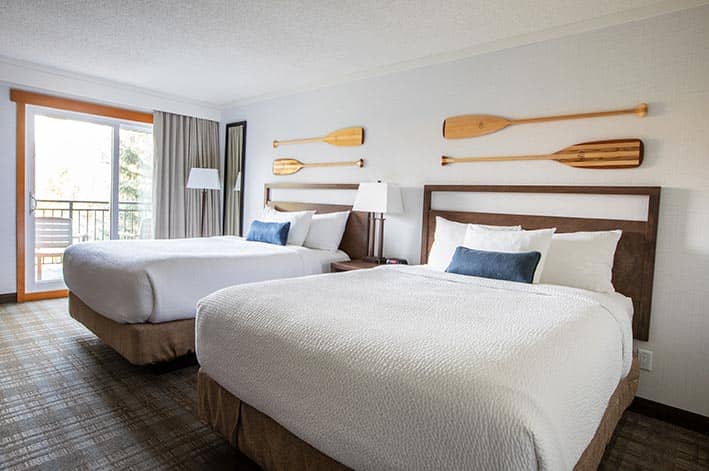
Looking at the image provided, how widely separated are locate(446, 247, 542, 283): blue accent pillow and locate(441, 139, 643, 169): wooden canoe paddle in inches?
30.2

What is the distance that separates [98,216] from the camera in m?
5.09

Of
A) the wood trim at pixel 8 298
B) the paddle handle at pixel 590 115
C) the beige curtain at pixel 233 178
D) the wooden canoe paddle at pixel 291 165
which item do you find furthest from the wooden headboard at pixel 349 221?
the wood trim at pixel 8 298

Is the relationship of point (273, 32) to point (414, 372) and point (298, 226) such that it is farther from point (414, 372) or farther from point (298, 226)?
point (414, 372)

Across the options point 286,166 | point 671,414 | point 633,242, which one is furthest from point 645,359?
point 286,166

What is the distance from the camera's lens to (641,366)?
260 cm

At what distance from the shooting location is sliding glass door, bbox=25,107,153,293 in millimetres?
4547

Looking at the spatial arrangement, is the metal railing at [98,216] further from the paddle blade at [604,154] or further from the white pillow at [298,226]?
the paddle blade at [604,154]

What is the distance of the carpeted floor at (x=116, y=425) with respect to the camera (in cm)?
192

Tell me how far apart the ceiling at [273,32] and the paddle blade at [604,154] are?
75cm

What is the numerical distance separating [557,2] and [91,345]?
3.95 meters

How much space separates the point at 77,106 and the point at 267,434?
4518 millimetres

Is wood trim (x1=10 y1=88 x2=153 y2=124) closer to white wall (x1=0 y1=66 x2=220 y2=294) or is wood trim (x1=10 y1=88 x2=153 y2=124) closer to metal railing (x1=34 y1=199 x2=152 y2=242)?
white wall (x1=0 y1=66 x2=220 y2=294)

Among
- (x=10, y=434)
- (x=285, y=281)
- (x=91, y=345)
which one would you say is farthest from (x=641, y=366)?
(x=91, y=345)

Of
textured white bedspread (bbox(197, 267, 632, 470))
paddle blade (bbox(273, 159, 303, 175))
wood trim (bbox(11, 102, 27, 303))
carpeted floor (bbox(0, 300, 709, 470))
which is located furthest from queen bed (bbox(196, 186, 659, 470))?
wood trim (bbox(11, 102, 27, 303))
